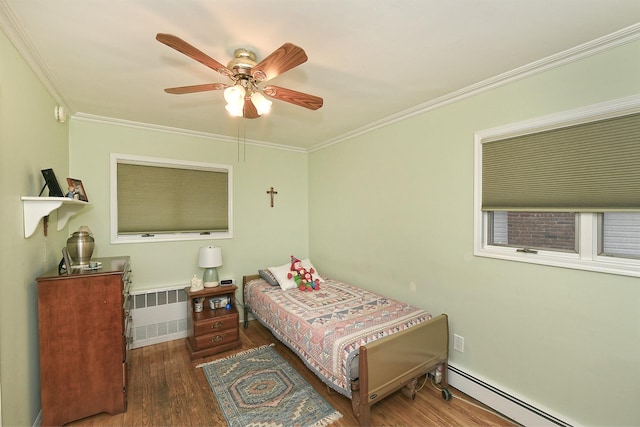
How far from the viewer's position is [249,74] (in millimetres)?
1659

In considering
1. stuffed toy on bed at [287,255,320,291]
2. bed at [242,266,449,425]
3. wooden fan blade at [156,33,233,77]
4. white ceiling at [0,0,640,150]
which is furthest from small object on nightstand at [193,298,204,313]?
wooden fan blade at [156,33,233,77]

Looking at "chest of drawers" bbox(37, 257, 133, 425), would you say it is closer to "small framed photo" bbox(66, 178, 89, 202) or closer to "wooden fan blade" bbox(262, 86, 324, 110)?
"small framed photo" bbox(66, 178, 89, 202)

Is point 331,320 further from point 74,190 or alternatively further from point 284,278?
point 74,190

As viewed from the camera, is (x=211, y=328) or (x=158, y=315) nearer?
(x=211, y=328)

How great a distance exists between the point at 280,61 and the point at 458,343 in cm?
252

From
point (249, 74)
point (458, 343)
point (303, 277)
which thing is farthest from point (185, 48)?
point (458, 343)

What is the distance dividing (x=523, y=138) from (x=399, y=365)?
6.07ft

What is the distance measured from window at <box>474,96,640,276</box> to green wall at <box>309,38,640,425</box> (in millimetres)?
75

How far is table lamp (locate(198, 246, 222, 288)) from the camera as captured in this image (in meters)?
3.14

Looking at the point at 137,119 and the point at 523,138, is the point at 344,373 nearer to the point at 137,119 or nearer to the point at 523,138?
the point at 523,138

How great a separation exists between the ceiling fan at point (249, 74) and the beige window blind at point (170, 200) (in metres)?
1.77

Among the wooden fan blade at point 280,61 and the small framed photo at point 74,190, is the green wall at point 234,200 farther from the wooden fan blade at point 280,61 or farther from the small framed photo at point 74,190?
the wooden fan blade at point 280,61

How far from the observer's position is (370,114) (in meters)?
2.79

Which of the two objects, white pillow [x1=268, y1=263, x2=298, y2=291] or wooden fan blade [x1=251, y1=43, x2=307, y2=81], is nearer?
wooden fan blade [x1=251, y1=43, x2=307, y2=81]
